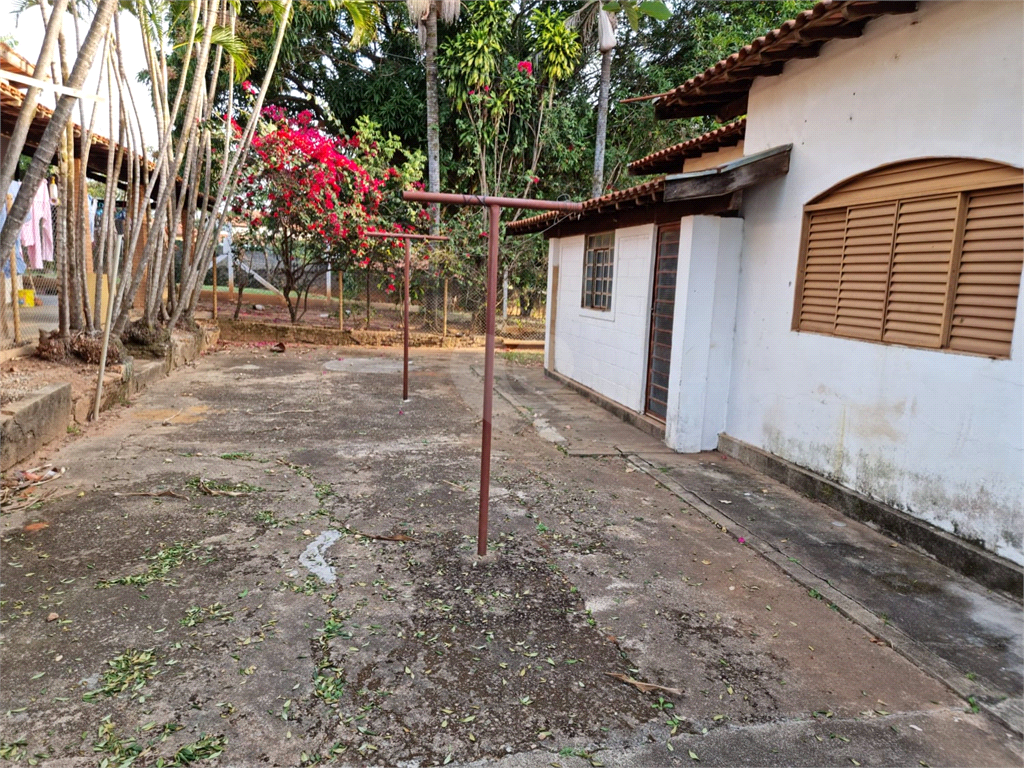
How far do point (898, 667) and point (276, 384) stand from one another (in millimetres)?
7839

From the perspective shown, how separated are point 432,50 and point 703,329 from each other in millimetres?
10186

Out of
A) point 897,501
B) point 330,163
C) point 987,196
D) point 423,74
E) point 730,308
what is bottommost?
point 897,501

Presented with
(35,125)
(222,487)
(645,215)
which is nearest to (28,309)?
(35,125)

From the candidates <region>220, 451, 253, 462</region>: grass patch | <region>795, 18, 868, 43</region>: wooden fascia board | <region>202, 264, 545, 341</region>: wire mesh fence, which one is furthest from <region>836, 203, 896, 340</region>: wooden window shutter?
<region>202, 264, 545, 341</region>: wire mesh fence

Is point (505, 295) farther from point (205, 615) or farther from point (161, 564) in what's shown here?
point (205, 615)

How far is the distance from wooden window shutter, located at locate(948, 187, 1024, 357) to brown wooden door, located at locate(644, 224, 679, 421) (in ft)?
9.70

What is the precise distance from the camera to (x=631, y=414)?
24.2 ft

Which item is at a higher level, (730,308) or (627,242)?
(627,242)

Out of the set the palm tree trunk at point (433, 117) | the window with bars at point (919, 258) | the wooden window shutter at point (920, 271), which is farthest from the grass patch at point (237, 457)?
the palm tree trunk at point (433, 117)

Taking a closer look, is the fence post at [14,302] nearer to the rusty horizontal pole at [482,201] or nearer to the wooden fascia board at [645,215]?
the rusty horizontal pole at [482,201]

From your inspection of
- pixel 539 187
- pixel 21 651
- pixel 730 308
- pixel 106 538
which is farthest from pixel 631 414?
pixel 539 187

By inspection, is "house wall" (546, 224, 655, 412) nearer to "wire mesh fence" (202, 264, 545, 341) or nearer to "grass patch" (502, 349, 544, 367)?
"grass patch" (502, 349, 544, 367)

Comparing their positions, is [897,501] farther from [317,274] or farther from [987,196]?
[317,274]

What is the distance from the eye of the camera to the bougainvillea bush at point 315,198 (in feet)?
39.3
